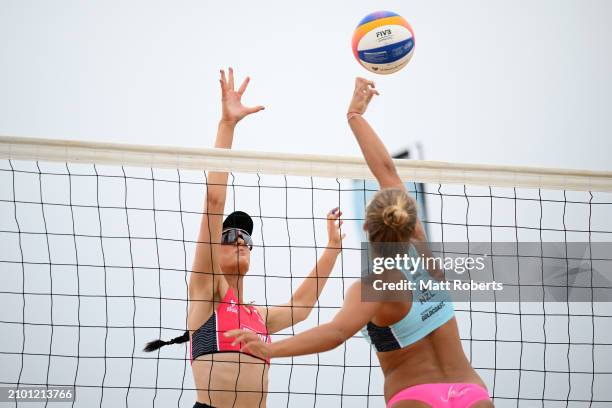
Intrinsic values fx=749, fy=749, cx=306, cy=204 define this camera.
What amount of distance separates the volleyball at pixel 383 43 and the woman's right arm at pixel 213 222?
543 mm

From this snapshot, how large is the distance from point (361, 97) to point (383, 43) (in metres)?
0.58

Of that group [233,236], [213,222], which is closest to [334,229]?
[233,236]

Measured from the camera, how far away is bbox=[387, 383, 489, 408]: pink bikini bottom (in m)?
2.17

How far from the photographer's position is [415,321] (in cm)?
222

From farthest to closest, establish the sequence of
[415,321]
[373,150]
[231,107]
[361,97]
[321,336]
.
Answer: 1. [231,107]
2. [361,97]
3. [373,150]
4. [415,321]
5. [321,336]

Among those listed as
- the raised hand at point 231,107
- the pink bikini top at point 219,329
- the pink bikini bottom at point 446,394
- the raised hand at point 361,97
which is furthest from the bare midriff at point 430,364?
the raised hand at point 231,107

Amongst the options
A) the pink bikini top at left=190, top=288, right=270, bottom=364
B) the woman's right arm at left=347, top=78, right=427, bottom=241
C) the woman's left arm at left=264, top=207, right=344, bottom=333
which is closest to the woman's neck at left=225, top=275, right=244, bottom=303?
the pink bikini top at left=190, top=288, right=270, bottom=364

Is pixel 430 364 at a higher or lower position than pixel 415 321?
lower

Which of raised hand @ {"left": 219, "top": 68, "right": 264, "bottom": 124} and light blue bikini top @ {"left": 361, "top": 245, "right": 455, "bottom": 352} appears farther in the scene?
raised hand @ {"left": 219, "top": 68, "right": 264, "bottom": 124}

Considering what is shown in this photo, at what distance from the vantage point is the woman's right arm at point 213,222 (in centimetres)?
301

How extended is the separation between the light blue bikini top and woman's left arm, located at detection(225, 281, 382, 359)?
0.13 meters

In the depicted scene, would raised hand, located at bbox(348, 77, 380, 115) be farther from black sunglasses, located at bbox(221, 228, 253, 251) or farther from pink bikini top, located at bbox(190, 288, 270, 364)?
pink bikini top, located at bbox(190, 288, 270, 364)

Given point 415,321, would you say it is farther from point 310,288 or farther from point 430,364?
point 310,288

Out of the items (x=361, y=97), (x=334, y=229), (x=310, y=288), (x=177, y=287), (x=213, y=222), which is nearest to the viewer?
(x=361, y=97)
